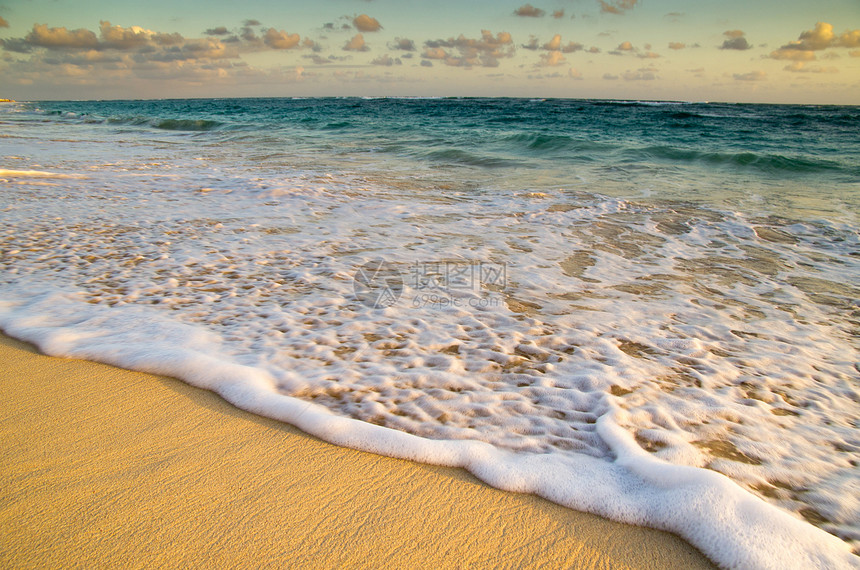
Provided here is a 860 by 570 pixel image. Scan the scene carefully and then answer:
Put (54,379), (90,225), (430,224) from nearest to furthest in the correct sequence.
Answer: (54,379) → (90,225) → (430,224)

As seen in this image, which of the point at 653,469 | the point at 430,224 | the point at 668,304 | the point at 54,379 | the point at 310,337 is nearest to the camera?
the point at 653,469

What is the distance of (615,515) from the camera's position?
1767 mm

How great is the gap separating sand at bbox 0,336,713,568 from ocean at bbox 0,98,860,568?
109 millimetres

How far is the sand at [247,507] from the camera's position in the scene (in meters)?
1.56

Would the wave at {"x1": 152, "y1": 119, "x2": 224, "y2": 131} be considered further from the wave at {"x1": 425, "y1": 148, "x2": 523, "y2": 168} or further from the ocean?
the ocean

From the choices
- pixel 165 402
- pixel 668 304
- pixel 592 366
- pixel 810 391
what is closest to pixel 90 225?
pixel 165 402

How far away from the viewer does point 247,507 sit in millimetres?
1732

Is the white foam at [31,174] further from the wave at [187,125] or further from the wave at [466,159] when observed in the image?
the wave at [187,125]

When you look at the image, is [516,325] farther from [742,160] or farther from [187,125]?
[187,125]

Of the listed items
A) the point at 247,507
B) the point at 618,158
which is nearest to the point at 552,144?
the point at 618,158

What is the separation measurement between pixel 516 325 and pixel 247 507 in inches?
81.3

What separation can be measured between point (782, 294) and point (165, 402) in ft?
15.0

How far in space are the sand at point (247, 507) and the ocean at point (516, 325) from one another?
109mm

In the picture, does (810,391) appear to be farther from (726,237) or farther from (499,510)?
(726,237)
